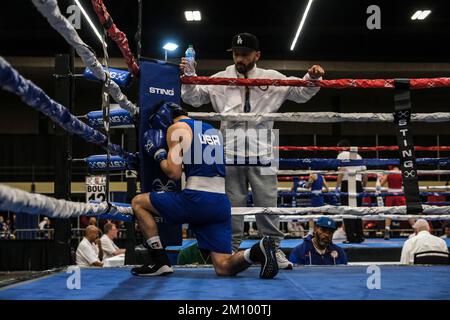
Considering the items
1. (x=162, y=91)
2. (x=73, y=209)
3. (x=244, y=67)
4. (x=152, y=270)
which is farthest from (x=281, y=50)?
(x=73, y=209)

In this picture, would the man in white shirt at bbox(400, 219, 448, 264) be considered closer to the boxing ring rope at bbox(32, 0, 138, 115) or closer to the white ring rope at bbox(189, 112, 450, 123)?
the white ring rope at bbox(189, 112, 450, 123)

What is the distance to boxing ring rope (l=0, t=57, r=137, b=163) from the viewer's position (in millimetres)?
1429

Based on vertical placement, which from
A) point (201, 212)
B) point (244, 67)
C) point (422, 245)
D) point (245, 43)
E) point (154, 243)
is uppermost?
point (245, 43)

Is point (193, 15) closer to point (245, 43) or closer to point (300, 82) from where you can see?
point (245, 43)

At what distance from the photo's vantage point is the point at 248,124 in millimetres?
3320

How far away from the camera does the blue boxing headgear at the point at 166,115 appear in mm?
2842

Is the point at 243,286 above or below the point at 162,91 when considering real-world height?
below

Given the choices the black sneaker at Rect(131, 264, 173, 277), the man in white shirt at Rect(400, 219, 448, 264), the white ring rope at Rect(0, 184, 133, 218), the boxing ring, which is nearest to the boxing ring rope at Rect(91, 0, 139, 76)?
the boxing ring

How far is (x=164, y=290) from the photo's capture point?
2.12 meters

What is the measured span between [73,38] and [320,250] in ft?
8.51

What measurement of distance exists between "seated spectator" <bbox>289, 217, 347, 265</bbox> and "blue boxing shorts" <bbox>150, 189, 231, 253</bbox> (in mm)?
1328

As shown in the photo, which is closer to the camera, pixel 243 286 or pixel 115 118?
pixel 243 286

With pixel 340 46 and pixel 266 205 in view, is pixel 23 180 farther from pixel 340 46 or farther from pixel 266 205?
pixel 266 205
